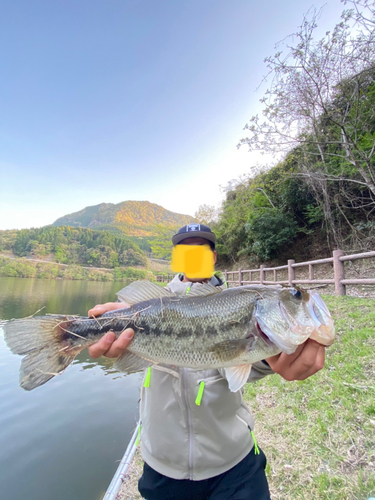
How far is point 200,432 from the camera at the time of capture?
5.26 feet

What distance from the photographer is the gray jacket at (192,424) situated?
155cm

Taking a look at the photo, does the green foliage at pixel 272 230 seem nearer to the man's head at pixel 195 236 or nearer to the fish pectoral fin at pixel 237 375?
the man's head at pixel 195 236

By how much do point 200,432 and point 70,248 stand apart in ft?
317

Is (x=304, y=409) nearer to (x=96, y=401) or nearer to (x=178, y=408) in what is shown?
(x=178, y=408)

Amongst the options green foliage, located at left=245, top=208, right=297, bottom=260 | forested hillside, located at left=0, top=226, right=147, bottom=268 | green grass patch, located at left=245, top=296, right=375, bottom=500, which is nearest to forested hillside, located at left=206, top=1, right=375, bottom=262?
green foliage, located at left=245, top=208, right=297, bottom=260

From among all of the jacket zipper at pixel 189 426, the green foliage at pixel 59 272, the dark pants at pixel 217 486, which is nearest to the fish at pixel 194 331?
the jacket zipper at pixel 189 426

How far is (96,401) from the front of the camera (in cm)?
723

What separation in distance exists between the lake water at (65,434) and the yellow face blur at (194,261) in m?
3.79

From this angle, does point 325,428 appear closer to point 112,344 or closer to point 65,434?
point 112,344

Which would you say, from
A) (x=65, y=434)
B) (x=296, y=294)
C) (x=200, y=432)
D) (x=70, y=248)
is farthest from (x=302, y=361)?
(x=70, y=248)

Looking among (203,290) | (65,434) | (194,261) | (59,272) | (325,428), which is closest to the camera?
(203,290)

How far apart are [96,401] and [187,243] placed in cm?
703

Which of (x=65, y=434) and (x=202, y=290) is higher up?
(x=202, y=290)

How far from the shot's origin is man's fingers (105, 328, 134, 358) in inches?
62.8
